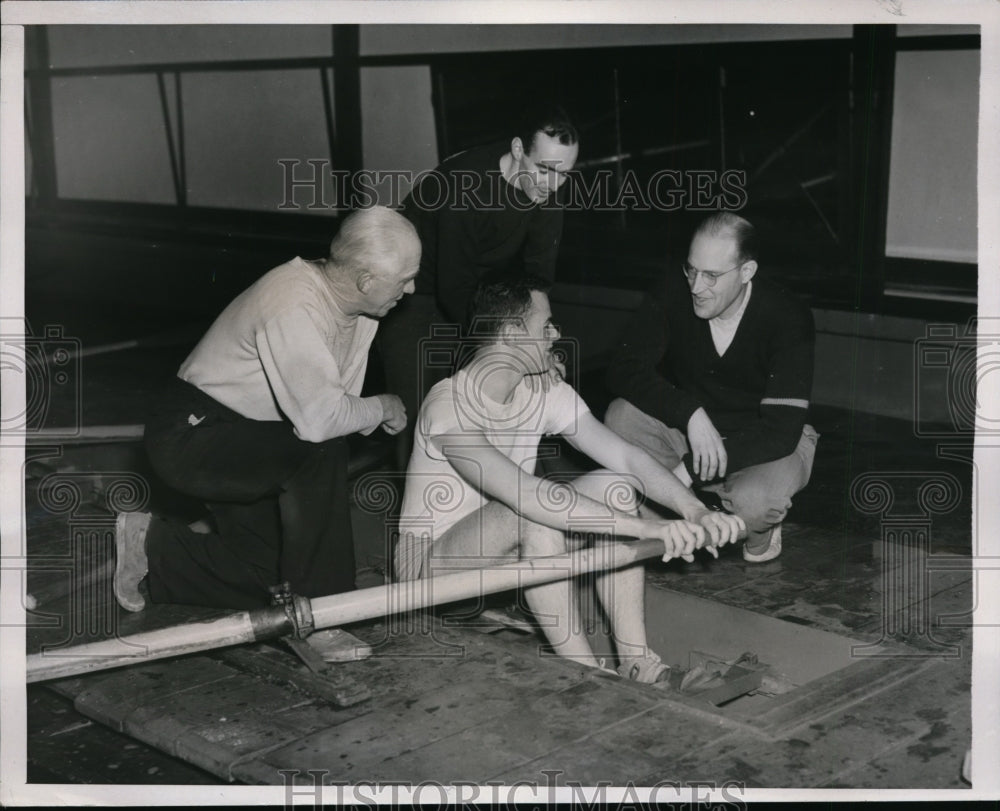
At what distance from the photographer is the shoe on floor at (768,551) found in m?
4.11

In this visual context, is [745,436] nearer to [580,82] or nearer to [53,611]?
[53,611]

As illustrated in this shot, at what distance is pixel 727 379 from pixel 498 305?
1082 millimetres

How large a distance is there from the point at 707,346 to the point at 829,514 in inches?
35.5

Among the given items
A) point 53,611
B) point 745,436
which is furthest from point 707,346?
point 53,611

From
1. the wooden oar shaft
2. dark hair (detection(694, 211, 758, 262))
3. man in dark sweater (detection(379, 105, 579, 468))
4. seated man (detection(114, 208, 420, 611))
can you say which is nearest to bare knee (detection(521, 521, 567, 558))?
the wooden oar shaft

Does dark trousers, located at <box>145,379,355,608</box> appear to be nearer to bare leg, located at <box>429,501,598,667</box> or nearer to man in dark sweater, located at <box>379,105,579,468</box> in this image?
bare leg, located at <box>429,501,598,667</box>

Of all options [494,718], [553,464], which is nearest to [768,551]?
[553,464]

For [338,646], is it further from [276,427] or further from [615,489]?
[615,489]

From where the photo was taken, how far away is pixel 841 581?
392 centimetres

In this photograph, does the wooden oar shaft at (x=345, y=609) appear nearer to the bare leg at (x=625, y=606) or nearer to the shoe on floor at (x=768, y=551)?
→ the bare leg at (x=625, y=606)

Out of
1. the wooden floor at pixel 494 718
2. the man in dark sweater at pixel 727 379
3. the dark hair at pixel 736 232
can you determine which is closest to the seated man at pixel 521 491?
the wooden floor at pixel 494 718

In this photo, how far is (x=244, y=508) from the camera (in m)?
3.61

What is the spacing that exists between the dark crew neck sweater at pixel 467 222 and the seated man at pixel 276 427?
65cm

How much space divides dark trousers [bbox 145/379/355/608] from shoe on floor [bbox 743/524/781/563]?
1390 millimetres
